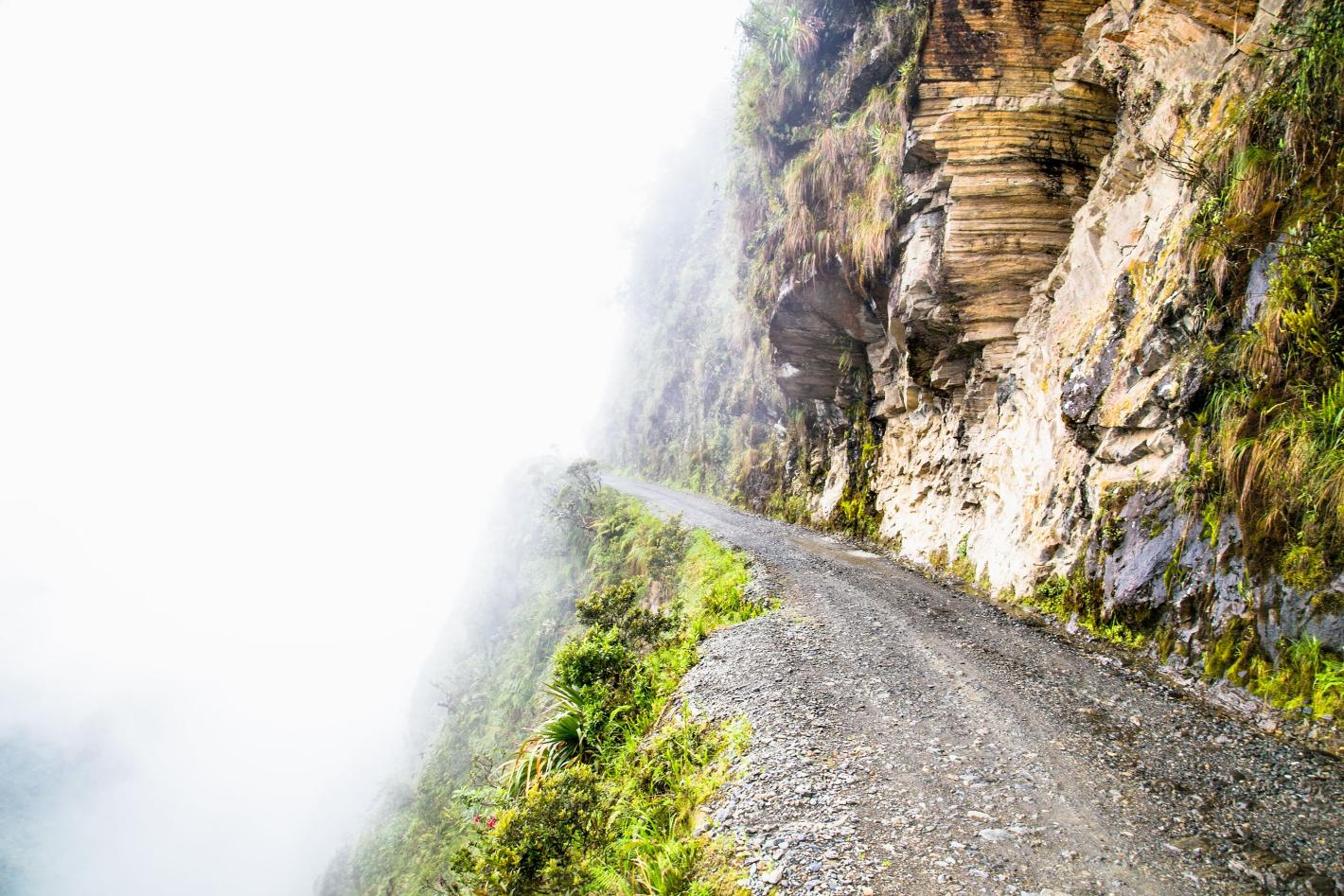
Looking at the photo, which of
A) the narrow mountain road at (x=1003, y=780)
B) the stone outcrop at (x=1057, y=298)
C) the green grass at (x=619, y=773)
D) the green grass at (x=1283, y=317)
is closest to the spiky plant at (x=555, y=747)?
the green grass at (x=619, y=773)

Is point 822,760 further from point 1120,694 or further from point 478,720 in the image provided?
point 478,720

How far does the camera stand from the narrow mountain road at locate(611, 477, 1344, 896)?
10.4 ft

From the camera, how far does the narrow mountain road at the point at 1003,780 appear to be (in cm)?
317

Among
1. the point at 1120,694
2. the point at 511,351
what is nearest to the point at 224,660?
the point at 511,351

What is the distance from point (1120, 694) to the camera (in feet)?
17.0

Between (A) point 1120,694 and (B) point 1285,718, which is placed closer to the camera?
(B) point 1285,718

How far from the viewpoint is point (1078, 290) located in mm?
8516

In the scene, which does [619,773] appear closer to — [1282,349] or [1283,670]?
[1283,670]

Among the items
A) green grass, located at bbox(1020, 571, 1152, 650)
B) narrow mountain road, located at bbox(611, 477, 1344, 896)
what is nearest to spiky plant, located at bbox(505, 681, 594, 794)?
narrow mountain road, located at bbox(611, 477, 1344, 896)

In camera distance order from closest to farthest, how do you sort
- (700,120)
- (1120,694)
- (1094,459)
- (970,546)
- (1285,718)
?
(1285,718), (1120,694), (1094,459), (970,546), (700,120)

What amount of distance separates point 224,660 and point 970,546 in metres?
112

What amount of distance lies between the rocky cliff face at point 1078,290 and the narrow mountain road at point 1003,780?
45.5 inches

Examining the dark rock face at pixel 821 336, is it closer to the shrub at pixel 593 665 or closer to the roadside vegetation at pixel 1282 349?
the roadside vegetation at pixel 1282 349

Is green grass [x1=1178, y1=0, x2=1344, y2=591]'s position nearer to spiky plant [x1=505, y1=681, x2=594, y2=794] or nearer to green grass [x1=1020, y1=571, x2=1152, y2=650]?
green grass [x1=1020, y1=571, x2=1152, y2=650]
